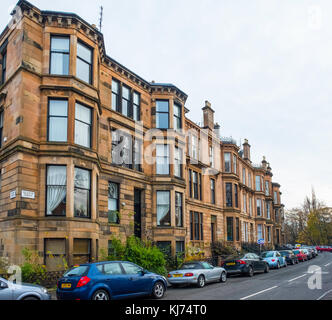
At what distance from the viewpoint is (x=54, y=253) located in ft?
55.1

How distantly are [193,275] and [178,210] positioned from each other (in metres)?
9.47

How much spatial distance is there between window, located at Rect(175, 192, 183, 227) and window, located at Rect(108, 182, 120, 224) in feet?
16.4

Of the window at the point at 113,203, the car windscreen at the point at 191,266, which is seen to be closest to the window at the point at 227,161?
the window at the point at 113,203

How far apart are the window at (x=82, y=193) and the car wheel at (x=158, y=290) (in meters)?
5.97

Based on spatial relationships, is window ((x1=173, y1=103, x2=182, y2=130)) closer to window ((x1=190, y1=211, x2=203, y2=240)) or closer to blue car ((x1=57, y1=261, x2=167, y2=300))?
window ((x1=190, y1=211, x2=203, y2=240))

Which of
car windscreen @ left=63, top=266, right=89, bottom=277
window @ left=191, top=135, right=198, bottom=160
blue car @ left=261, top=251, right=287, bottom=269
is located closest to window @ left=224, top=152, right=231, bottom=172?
window @ left=191, top=135, right=198, bottom=160

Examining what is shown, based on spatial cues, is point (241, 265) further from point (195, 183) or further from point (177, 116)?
point (177, 116)

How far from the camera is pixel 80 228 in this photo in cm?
1750

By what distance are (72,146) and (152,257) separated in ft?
24.2

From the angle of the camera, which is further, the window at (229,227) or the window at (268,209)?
the window at (268,209)

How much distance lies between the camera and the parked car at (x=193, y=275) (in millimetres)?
16797

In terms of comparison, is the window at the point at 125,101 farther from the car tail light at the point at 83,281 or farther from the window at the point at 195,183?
the car tail light at the point at 83,281

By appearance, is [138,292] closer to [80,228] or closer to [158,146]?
[80,228]
